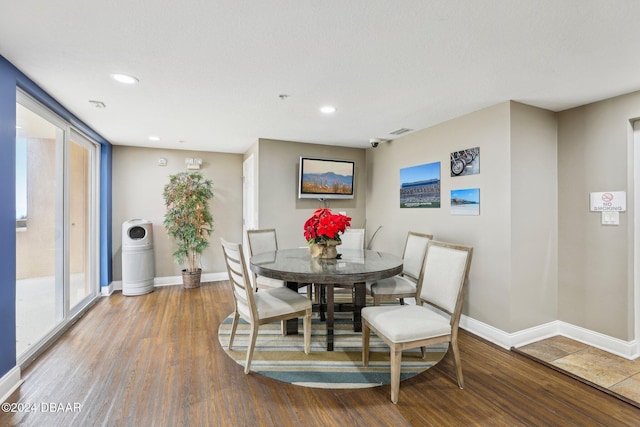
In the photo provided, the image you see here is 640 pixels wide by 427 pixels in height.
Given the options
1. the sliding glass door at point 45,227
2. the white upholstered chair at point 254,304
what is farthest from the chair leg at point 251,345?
the sliding glass door at point 45,227

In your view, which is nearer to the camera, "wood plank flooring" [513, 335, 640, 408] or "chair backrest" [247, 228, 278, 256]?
"wood plank flooring" [513, 335, 640, 408]

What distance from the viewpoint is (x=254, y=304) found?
Result: 7.43 feet

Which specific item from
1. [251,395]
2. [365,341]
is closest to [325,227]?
[365,341]

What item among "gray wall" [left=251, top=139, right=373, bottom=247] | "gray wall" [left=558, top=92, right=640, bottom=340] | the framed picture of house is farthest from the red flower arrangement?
"gray wall" [left=558, top=92, right=640, bottom=340]

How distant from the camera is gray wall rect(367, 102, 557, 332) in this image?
274cm

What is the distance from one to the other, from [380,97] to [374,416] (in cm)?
247

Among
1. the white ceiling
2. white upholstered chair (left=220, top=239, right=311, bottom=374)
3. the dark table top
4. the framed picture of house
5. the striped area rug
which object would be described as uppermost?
the white ceiling

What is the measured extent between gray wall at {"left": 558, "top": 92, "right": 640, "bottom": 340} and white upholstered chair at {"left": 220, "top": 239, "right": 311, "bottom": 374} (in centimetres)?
268

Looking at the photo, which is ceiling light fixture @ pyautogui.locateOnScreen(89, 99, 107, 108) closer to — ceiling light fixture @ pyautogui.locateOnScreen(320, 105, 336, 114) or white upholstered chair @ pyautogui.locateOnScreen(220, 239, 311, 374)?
white upholstered chair @ pyautogui.locateOnScreen(220, 239, 311, 374)

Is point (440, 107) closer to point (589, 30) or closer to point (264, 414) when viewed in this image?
point (589, 30)

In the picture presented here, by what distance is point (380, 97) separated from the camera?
8.70ft

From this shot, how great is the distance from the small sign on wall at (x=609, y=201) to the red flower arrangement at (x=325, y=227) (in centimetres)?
233

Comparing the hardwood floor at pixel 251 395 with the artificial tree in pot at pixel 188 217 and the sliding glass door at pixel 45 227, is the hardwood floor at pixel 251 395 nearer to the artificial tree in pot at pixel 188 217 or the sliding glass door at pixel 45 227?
the sliding glass door at pixel 45 227

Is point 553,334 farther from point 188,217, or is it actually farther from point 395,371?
point 188,217
